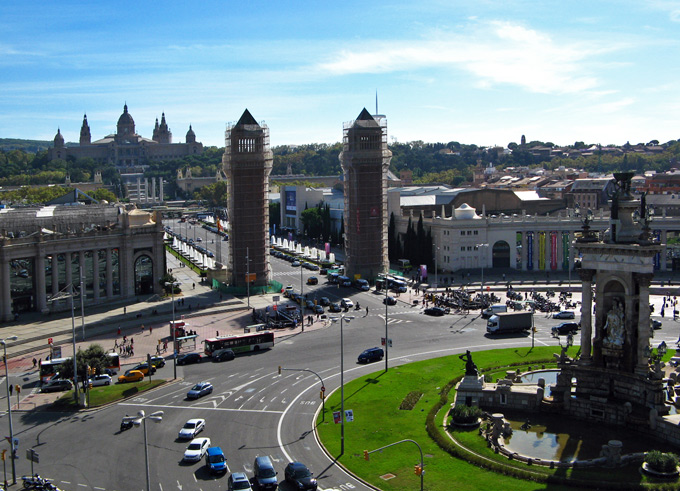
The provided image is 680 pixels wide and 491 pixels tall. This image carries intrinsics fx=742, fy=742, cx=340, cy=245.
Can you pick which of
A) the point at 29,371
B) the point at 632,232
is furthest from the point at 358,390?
the point at 29,371

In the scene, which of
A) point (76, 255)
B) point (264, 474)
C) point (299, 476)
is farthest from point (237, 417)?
point (76, 255)

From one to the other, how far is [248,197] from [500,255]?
45.2 metres

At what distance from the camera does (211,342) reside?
241ft

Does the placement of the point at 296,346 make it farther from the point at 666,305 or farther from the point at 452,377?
the point at 666,305

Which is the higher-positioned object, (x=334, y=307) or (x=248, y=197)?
(x=248, y=197)

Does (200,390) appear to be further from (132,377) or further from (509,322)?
(509,322)

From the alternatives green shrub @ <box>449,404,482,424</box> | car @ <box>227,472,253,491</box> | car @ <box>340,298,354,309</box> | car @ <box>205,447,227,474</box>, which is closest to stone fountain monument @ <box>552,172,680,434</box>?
green shrub @ <box>449,404,482,424</box>

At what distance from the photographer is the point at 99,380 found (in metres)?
64.2

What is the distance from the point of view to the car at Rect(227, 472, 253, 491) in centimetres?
4088

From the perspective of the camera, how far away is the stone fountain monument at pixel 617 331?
5006 centimetres

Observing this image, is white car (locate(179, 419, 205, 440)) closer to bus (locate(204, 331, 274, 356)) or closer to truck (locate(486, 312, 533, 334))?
bus (locate(204, 331, 274, 356))

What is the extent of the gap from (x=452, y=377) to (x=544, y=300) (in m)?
37.5

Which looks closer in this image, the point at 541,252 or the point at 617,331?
the point at 617,331

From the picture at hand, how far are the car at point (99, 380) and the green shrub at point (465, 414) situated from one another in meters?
31.0
